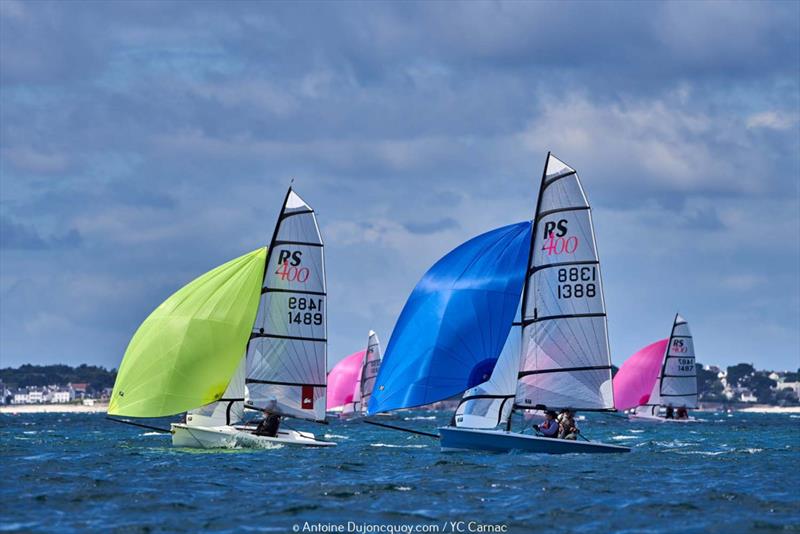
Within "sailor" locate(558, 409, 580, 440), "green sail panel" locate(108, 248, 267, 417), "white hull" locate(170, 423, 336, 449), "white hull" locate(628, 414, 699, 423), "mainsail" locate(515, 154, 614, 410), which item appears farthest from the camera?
"white hull" locate(628, 414, 699, 423)

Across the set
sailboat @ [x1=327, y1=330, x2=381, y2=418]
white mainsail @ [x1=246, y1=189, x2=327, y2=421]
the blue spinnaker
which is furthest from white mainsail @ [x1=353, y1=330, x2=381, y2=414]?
the blue spinnaker

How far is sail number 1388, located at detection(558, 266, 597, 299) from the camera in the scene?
1597 inches

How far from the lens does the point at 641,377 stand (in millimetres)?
103625

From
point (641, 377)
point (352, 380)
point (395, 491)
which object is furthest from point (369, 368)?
point (395, 491)

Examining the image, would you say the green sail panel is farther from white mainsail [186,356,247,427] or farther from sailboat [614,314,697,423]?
sailboat [614,314,697,423]

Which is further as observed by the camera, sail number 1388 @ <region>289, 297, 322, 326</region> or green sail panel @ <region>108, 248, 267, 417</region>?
sail number 1388 @ <region>289, 297, 322, 326</region>

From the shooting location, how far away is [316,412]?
1812 inches

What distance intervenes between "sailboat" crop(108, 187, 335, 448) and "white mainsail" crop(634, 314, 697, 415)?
2171 inches

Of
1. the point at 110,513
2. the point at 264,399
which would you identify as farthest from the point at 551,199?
the point at 110,513

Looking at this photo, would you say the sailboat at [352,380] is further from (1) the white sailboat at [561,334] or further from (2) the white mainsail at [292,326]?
(1) the white sailboat at [561,334]

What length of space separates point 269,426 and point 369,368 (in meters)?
58.6

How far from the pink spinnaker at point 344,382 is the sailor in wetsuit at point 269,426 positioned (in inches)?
2580

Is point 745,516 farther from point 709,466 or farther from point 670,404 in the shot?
point 670,404

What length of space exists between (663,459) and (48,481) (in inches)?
705
